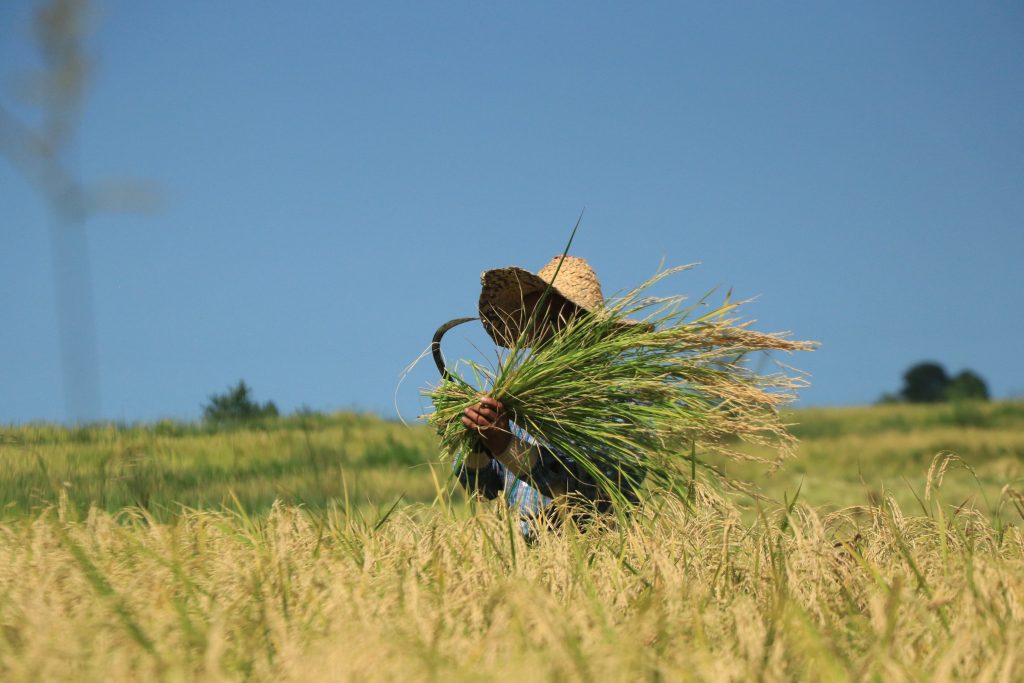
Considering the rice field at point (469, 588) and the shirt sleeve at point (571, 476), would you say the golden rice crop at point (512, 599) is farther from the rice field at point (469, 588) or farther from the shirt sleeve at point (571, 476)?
the shirt sleeve at point (571, 476)

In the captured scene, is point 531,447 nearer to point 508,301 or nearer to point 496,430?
point 496,430

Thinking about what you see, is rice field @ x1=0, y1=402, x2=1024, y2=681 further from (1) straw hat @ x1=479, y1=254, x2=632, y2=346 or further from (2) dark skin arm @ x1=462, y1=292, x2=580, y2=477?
(1) straw hat @ x1=479, y1=254, x2=632, y2=346

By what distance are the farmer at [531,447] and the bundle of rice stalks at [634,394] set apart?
0.15 ft

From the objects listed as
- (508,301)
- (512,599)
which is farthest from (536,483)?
(512,599)

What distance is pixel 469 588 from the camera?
8.68 ft

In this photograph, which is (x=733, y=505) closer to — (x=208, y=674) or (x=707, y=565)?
(x=707, y=565)

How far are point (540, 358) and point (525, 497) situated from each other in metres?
0.57

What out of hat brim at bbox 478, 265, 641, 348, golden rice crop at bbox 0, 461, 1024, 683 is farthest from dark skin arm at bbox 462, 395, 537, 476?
hat brim at bbox 478, 265, 641, 348

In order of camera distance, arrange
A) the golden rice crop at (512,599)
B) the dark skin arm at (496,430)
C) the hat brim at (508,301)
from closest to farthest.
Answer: the golden rice crop at (512,599), the dark skin arm at (496,430), the hat brim at (508,301)

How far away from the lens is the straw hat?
3.45 m

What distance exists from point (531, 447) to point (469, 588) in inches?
32.1

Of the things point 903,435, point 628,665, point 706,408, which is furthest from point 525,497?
point 903,435

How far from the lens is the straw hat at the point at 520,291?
3449 mm

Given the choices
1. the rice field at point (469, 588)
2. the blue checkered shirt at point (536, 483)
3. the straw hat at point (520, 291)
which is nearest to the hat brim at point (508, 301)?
the straw hat at point (520, 291)
